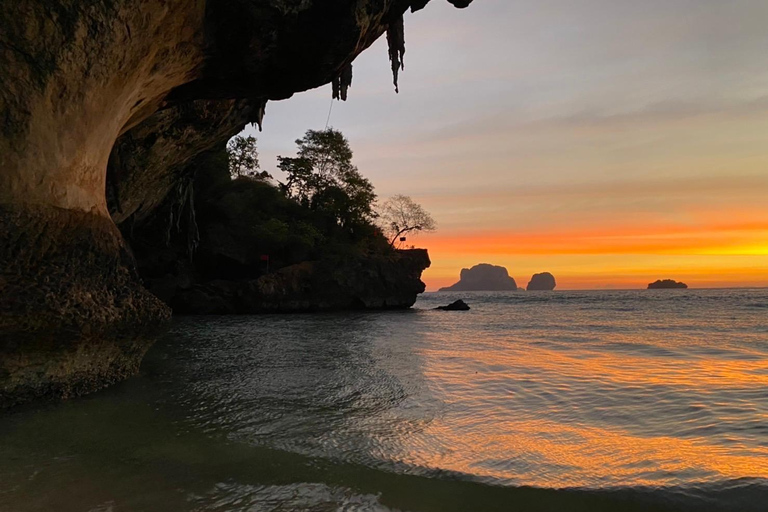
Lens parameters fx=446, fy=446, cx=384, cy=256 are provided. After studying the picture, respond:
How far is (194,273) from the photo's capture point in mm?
27688

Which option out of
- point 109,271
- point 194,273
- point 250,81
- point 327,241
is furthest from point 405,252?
point 109,271

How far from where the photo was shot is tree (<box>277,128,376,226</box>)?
122 ft

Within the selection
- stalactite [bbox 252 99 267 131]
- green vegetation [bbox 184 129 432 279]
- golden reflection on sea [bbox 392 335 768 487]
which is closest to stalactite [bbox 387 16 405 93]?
stalactite [bbox 252 99 267 131]

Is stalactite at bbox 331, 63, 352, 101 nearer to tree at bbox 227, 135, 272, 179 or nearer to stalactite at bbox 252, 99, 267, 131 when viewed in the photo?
stalactite at bbox 252, 99, 267, 131

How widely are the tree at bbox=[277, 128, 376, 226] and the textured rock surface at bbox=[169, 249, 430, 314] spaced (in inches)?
209

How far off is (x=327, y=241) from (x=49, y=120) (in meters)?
29.6

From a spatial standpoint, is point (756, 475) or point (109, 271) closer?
point (756, 475)

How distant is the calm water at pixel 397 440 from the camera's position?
2.92 meters

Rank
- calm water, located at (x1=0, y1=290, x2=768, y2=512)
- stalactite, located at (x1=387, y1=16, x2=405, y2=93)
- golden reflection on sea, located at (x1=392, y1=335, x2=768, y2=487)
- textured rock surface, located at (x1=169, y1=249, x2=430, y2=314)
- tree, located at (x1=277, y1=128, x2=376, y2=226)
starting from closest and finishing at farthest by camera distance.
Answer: calm water, located at (x1=0, y1=290, x2=768, y2=512) → golden reflection on sea, located at (x1=392, y1=335, x2=768, y2=487) → stalactite, located at (x1=387, y1=16, x2=405, y2=93) → textured rock surface, located at (x1=169, y1=249, x2=430, y2=314) → tree, located at (x1=277, y1=128, x2=376, y2=226)

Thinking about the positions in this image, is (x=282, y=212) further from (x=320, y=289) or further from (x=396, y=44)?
(x=396, y=44)

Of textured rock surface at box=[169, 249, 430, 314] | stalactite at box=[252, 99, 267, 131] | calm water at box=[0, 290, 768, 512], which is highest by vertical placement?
stalactite at box=[252, 99, 267, 131]

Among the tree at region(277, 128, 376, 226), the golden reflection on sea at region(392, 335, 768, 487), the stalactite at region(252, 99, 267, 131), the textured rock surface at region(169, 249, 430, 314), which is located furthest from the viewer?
the tree at region(277, 128, 376, 226)

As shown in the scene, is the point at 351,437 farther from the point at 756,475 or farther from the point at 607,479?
the point at 756,475

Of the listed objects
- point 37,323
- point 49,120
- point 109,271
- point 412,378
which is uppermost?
point 49,120
